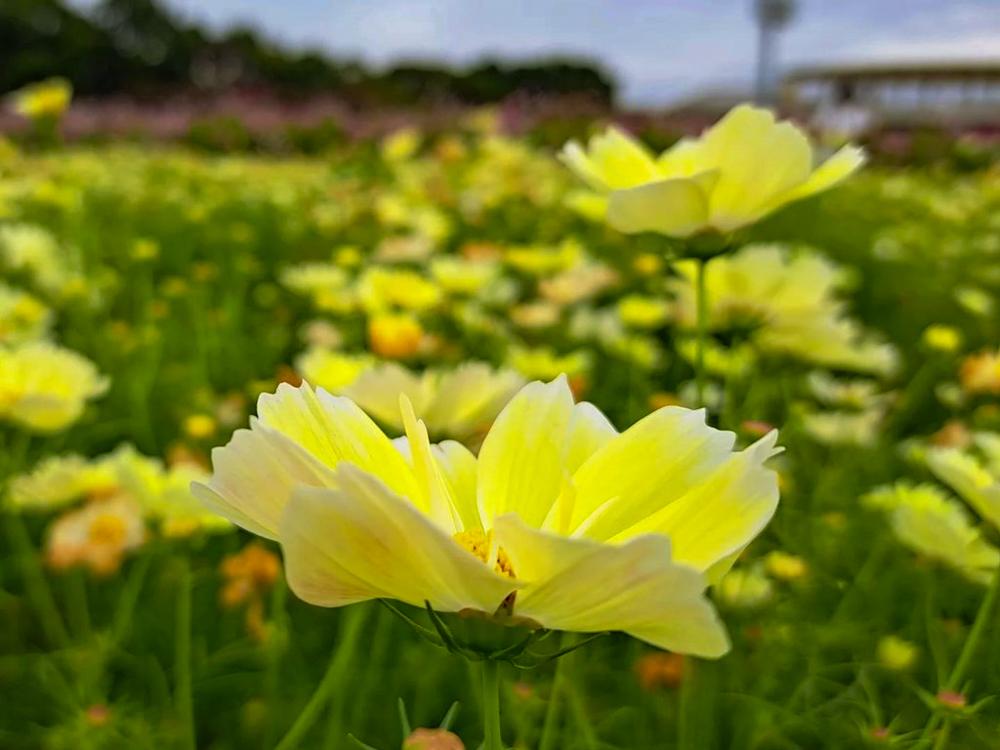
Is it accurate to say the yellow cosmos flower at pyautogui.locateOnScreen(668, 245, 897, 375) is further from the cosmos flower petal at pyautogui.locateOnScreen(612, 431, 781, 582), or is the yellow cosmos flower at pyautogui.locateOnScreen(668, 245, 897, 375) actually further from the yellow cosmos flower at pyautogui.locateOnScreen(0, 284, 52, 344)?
the yellow cosmos flower at pyautogui.locateOnScreen(0, 284, 52, 344)

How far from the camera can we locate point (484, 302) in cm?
122

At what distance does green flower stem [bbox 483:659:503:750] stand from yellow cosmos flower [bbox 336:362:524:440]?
27cm

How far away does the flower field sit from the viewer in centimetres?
23

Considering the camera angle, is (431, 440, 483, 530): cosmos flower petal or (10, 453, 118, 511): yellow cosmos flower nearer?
(431, 440, 483, 530): cosmos flower petal

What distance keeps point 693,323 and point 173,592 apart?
0.51 metres

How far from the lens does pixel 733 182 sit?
452 mm

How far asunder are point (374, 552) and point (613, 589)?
0.05 metres

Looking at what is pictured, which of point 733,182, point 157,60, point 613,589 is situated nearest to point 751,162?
point 733,182

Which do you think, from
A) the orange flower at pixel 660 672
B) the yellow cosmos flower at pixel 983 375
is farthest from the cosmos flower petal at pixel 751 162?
the yellow cosmos flower at pixel 983 375

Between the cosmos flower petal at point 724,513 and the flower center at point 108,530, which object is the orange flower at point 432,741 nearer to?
the cosmos flower petal at point 724,513

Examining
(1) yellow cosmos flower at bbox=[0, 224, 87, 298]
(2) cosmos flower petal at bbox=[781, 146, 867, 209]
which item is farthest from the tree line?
(2) cosmos flower petal at bbox=[781, 146, 867, 209]

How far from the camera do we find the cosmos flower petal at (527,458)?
288mm

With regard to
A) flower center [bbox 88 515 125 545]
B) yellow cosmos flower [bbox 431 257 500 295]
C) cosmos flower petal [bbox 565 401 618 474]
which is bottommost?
yellow cosmos flower [bbox 431 257 500 295]

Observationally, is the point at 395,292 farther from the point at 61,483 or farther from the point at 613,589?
the point at 613,589
